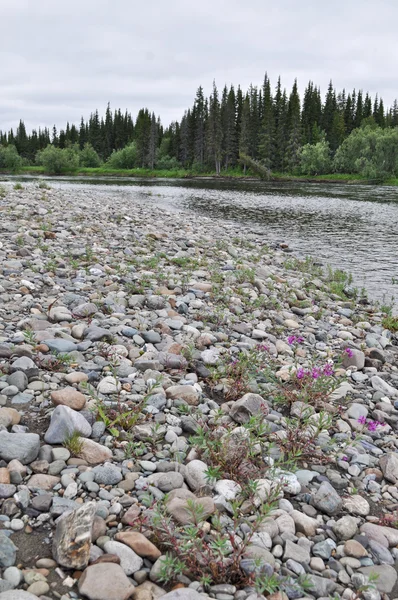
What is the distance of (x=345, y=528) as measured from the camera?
109 inches

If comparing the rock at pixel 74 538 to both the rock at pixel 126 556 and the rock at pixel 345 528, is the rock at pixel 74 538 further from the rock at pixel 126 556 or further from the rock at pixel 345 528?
the rock at pixel 345 528

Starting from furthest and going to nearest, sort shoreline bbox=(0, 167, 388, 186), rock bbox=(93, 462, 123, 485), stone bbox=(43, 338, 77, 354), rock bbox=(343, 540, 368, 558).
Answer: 1. shoreline bbox=(0, 167, 388, 186)
2. stone bbox=(43, 338, 77, 354)
3. rock bbox=(93, 462, 123, 485)
4. rock bbox=(343, 540, 368, 558)

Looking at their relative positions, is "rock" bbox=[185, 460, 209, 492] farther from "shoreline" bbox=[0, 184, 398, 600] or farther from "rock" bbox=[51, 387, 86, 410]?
"rock" bbox=[51, 387, 86, 410]

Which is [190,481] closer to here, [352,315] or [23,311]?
[23,311]

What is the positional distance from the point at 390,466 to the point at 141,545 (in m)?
2.02

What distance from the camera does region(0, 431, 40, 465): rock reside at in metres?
2.90

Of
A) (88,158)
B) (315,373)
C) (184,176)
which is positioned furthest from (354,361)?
(88,158)

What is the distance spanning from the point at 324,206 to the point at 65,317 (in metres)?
25.8

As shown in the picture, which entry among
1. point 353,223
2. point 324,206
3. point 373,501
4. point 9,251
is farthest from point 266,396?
point 324,206

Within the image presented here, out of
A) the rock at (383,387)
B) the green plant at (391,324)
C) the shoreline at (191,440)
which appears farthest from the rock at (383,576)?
the green plant at (391,324)

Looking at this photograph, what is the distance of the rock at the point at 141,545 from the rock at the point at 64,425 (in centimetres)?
94

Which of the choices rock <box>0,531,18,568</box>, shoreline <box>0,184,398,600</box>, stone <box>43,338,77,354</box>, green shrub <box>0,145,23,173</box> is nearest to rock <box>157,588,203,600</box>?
shoreline <box>0,184,398,600</box>

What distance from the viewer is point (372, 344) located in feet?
20.5

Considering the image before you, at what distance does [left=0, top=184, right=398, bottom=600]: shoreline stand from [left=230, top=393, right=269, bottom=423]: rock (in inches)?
0.5
